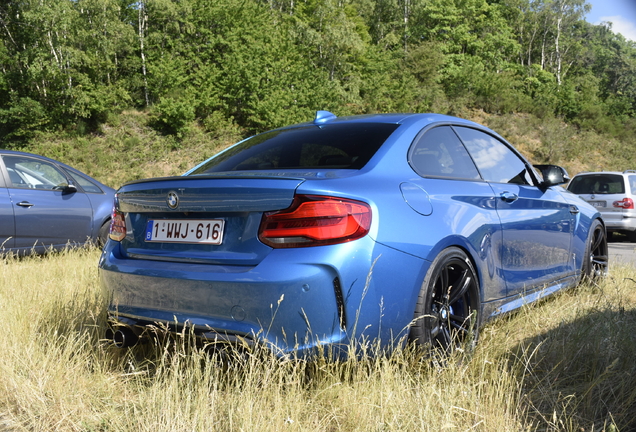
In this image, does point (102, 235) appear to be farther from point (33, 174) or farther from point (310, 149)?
point (310, 149)

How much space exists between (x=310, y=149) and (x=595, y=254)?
355 cm

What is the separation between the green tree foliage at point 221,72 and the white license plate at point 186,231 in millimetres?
22155

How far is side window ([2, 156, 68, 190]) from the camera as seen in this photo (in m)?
6.87

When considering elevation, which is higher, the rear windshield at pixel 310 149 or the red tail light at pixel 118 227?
the rear windshield at pixel 310 149

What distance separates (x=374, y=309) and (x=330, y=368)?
0.38 meters

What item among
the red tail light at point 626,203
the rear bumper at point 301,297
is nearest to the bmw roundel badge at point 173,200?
the rear bumper at point 301,297

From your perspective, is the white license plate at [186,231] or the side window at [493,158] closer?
the white license plate at [186,231]

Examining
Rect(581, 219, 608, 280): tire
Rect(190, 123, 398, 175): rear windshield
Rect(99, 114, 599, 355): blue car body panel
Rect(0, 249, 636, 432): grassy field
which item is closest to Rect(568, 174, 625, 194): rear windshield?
Rect(581, 219, 608, 280): tire

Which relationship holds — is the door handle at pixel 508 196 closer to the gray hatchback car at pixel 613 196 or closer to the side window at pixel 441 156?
the side window at pixel 441 156

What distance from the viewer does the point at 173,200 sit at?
9.06 ft

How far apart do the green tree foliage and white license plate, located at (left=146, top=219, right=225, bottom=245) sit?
22155mm

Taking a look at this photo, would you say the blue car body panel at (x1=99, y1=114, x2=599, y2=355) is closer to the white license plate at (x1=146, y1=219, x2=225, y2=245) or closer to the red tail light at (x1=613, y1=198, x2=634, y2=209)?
the white license plate at (x1=146, y1=219, x2=225, y2=245)

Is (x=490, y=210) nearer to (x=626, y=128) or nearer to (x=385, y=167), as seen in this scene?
(x=385, y=167)

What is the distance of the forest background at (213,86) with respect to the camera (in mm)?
29266
